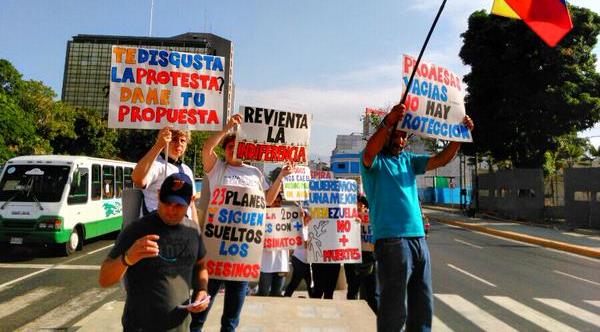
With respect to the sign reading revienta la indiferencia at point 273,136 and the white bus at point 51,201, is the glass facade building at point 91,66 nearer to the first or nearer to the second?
the white bus at point 51,201

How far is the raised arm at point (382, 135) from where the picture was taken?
3.42 meters

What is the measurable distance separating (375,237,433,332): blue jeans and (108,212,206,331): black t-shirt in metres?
1.48

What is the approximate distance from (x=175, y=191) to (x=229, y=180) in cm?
151

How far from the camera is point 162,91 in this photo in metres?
4.29

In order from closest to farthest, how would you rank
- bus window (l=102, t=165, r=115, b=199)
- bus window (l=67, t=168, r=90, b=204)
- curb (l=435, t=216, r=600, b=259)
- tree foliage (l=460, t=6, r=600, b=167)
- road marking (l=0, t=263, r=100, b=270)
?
road marking (l=0, t=263, r=100, b=270) < bus window (l=67, t=168, r=90, b=204) < bus window (l=102, t=165, r=115, b=199) < curb (l=435, t=216, r=600, b=259) < tree foliage (l=460, t=6, r=600, b=167)

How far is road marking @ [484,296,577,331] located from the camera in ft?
20.0

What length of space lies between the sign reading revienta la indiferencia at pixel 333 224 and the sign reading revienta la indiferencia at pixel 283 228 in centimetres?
33

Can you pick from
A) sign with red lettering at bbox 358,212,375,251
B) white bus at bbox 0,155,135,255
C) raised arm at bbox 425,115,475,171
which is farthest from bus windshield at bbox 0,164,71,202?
raised arm at bbox 425,115,475,171

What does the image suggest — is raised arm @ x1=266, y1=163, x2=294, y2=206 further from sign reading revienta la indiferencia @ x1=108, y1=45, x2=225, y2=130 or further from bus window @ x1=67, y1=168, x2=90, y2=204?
bus window @ x1=67, y1=168, x2=90, y2=204

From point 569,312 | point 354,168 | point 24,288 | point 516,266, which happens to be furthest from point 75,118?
point 569,312

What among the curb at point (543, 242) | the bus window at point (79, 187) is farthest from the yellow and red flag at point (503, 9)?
the curb at point (543, 242)

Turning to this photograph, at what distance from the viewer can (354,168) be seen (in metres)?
16.6

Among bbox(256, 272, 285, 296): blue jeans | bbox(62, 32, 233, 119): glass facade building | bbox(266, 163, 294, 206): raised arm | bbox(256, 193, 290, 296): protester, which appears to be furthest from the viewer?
bbox(62, 32, 233, 119): glass facade building

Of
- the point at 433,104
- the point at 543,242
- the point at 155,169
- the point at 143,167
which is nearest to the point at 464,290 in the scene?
the point at 433,104
